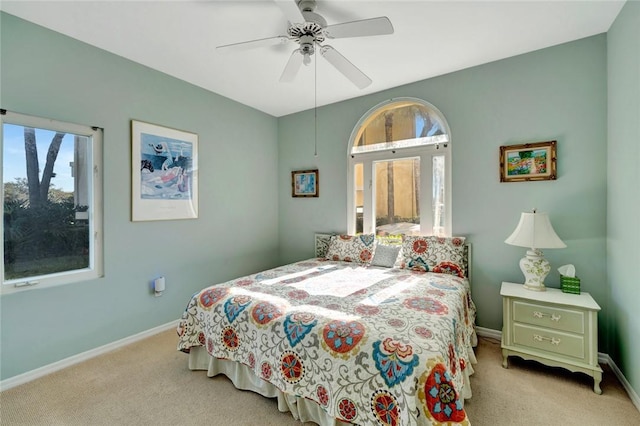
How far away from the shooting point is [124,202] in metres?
2.76

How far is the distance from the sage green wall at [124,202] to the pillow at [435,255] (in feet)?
7.40

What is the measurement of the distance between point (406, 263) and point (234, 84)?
113 inches

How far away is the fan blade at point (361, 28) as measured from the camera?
175cm

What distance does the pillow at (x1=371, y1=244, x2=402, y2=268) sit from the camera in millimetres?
3158

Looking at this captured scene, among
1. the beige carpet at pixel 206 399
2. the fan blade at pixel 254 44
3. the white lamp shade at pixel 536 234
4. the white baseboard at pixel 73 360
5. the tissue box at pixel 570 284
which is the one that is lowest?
the beige carpet at pixel 206 399

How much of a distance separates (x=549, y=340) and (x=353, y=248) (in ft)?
6.44

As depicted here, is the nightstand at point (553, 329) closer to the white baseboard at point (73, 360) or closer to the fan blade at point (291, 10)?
the fan blade at point (291, 10)

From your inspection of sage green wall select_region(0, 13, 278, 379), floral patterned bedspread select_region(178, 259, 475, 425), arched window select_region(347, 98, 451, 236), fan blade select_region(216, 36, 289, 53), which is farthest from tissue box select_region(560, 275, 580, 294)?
sage green wall select_region(0, 13, 278, 379)

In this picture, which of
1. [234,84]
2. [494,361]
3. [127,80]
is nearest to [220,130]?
[234,84]

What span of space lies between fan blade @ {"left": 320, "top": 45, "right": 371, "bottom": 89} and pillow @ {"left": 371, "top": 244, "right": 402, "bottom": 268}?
1771mm

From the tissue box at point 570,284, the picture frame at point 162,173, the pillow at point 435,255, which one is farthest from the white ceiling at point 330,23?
the tissue box at point 570,284

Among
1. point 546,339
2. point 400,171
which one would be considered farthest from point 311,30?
point 546,339

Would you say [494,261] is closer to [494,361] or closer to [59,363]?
[494,361]

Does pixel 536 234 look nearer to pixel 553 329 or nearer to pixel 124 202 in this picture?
pixel 553 329
